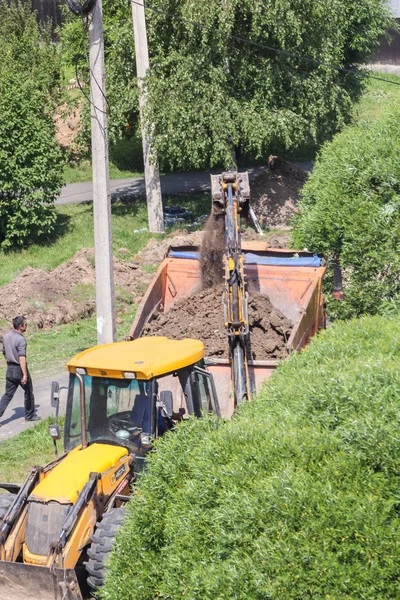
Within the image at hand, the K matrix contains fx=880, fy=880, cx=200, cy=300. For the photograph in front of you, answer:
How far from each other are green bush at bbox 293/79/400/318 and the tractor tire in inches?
290

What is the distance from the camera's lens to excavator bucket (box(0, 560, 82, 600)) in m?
7.55

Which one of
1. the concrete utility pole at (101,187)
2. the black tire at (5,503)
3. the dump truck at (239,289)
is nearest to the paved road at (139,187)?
the dump truck at (239,289)

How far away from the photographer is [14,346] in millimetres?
13289

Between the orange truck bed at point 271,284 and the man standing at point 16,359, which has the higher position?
the orange truck bed at point 271,284

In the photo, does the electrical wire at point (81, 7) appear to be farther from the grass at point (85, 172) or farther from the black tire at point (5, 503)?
the grass at point (85, 172)

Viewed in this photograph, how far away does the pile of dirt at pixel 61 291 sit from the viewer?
64.4 feet

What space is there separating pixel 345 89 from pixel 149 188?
7.87m

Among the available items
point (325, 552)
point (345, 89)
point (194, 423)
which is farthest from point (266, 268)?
point (345, 89)

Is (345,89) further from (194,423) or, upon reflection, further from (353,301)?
(194,423)

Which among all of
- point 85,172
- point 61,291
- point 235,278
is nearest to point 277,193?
point 85,172

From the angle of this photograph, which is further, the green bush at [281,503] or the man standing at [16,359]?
the man standing at [16,359]

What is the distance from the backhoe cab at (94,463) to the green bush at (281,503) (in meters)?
1.06

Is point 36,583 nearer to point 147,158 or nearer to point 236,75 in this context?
point 147,158

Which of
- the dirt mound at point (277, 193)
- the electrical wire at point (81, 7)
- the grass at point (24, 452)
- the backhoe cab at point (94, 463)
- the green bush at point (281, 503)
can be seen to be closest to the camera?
the green bush at point (281, 503)
